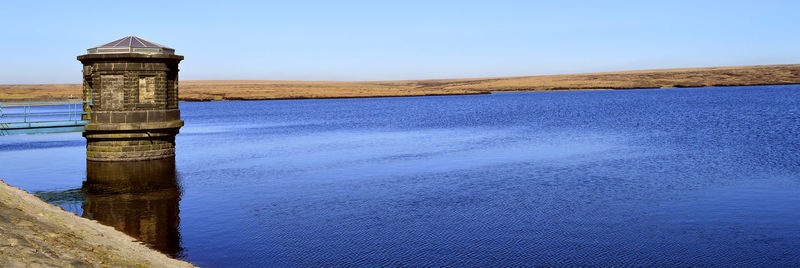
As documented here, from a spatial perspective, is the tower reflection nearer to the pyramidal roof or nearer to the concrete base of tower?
the concrete base of tower

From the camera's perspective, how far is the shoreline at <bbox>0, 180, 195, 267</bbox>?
32.9 feet

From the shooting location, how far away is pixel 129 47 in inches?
1022

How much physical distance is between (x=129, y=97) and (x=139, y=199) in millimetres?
7545

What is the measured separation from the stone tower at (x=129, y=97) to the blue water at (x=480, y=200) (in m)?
1.82

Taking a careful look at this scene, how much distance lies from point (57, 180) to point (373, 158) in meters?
13.5

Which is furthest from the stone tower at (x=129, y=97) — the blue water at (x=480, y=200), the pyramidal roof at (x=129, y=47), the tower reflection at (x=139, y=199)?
the blue water at (x=480, y=200)

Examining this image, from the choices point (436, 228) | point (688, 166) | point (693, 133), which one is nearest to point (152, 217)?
point (436, 228)

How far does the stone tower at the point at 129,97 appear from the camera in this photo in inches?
1025

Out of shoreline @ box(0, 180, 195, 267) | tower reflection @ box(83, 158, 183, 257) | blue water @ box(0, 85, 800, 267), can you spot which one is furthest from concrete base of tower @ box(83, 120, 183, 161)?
shoreline @ box(0, 180, 195, 267)

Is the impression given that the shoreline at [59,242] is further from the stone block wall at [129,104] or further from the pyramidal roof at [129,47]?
the pyramidal roof at [129,47]

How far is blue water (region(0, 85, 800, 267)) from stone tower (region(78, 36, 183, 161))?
1.82 meters

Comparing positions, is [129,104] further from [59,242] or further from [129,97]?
[59,242]

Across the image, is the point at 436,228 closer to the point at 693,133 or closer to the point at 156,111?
the point at 156,111

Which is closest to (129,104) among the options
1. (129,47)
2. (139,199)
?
(129,47)
